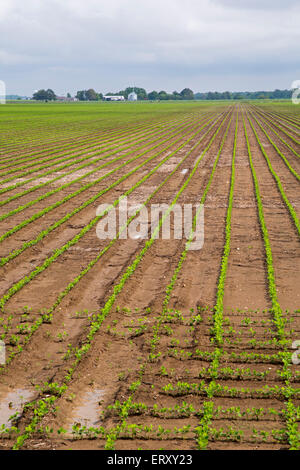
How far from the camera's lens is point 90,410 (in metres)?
6.47

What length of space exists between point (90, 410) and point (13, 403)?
46.8 inches

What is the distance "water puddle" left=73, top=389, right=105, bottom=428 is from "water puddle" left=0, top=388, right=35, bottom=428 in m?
0.83

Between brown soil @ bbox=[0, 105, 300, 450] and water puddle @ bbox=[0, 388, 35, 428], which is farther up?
brown soil @ bbox=[0, 105, 300, 450]

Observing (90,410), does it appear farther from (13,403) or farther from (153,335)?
(153,335)

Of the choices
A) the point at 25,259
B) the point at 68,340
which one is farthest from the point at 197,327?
the point at 25,259

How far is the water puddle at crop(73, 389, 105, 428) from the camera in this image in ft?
20.5

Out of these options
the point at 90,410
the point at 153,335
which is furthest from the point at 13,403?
the point at 153,335

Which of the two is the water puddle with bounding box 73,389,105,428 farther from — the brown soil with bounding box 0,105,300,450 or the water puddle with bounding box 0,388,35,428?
the water puddle with bounding box 0,388,35,428

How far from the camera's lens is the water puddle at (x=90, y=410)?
6.25 m

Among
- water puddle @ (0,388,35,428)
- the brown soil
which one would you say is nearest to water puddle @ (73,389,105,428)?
the brown soil

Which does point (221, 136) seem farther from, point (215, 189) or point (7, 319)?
point (7, 319)

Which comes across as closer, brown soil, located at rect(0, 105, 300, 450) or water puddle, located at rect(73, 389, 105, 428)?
brown soil, located at rect(0, 105, 300, 450)

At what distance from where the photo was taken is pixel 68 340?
816 centimetres

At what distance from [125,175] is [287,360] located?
1613 cm
